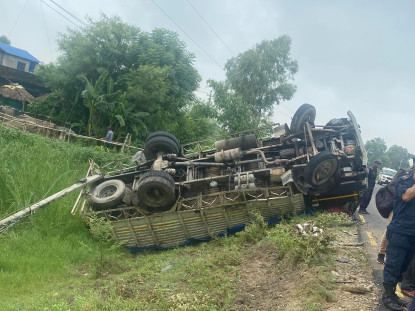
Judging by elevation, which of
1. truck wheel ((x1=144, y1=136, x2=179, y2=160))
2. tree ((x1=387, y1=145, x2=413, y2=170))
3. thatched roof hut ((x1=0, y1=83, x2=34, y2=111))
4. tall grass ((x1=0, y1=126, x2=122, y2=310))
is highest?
tree ((x1=387, y1=145, x2=413, y2=170))

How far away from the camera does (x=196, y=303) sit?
450 centimetres

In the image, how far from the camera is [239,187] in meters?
8.45

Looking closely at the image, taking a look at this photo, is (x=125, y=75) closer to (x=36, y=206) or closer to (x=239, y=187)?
(x=36, y=206)

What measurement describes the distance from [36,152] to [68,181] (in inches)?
87.4

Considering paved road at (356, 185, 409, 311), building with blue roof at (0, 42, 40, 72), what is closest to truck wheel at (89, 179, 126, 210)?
paved road at (356, 185, 409, 311)

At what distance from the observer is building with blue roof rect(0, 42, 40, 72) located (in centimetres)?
3847

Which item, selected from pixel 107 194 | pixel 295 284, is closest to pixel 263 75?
pixel 107 194

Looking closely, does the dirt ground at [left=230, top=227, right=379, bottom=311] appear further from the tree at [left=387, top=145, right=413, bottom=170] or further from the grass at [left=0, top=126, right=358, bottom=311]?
the tree at [left=387, top=145, right=413, bottom=170]

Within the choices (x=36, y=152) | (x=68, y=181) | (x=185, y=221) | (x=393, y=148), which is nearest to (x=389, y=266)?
(x=185, y=221)

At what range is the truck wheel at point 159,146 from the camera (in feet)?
32.8

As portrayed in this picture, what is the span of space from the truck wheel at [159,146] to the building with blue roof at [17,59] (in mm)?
35120

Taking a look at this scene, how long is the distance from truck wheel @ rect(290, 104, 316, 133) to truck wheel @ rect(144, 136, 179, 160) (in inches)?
123

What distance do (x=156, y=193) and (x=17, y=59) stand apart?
37.5m

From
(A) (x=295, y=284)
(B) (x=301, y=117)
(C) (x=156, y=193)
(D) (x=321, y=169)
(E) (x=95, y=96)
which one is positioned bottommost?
(A) (x=295, y=284)
